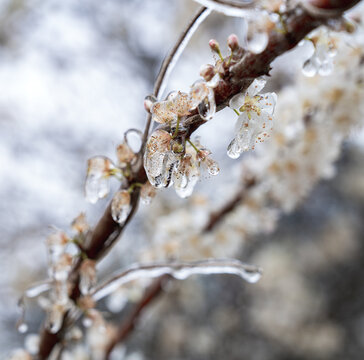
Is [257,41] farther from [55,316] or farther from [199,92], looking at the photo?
[55,316]

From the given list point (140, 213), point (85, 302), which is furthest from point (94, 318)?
point (140, 213)

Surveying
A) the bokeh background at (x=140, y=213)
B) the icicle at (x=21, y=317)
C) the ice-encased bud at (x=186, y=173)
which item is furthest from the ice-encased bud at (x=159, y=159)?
the bokeh background at (x=140, y=213)

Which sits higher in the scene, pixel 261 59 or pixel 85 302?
pixel 261 59

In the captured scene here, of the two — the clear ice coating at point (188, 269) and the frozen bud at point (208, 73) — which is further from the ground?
the frozen bud at point (208, 73)

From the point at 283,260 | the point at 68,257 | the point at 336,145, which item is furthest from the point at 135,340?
the point at 68,257

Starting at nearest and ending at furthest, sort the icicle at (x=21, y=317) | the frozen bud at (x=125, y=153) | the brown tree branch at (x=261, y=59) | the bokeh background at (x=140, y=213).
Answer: the brown tree branch at (x=261, y=59) < the frozen bud at (x=125, y=153) < the icicle at (x=21, y=317) < the bokeh background at (x=140, y=213)

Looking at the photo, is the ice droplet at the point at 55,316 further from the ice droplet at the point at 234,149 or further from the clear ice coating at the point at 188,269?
the ice droplet at the point at 234,149

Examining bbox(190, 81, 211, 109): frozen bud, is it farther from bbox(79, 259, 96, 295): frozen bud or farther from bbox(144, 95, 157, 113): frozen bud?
bbox(79, 259, 96, 295): frozen bud
